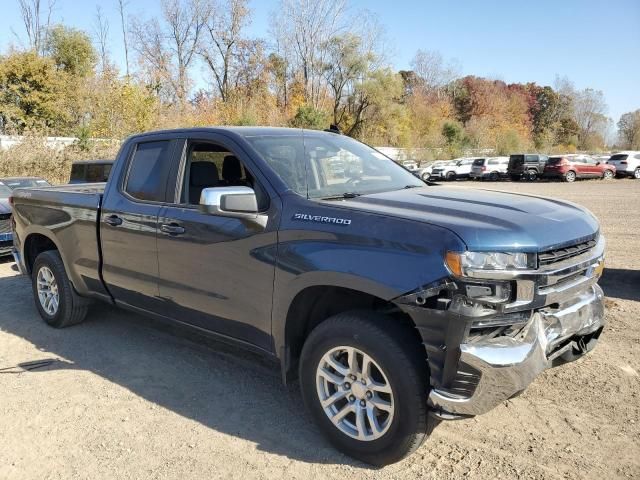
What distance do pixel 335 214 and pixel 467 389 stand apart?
1183mm

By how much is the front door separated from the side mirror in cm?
12

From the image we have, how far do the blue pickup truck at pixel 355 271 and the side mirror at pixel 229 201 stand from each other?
0.01 m

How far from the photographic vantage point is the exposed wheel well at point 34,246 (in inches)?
228

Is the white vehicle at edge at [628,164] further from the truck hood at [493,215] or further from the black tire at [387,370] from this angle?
the black tire at [387,370]

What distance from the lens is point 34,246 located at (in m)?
5.93

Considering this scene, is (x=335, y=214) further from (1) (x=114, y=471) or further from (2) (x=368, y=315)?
(1) (x=114, y=471)

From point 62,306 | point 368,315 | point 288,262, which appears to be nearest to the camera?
point 368,315

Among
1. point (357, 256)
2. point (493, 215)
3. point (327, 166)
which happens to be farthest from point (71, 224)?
point (493, 215)

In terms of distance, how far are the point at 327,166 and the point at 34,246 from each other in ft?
12.5

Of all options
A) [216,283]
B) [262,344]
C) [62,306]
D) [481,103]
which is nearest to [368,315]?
[262,344]

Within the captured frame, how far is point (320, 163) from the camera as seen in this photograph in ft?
12.8

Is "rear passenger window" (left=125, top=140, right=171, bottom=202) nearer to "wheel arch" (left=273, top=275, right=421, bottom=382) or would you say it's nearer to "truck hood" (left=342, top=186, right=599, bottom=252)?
"wheel arch" (left=273, top=275, right=421, bottom=382)

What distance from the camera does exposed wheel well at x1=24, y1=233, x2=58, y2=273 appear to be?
579cm

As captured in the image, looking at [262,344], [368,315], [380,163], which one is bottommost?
[262,344]
